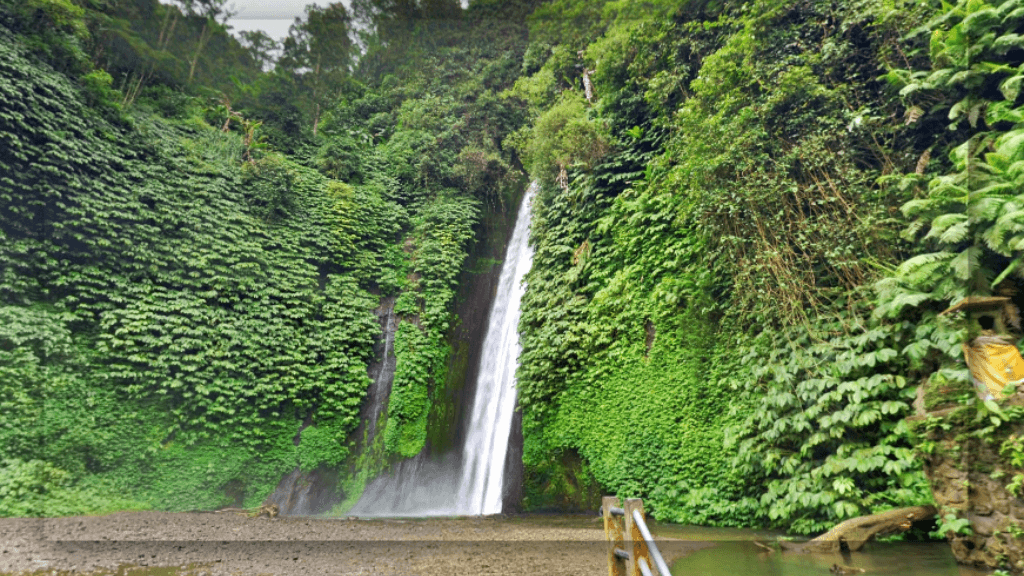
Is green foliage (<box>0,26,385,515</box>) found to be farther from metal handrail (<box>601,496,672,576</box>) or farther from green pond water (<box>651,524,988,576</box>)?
metal handrail (<box>601,496,672,576</box>)

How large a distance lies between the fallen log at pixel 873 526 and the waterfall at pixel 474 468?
4645 millimetres

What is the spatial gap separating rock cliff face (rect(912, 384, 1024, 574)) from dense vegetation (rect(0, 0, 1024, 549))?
0.17 meters

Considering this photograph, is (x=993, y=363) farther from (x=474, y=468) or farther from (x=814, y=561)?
(x=474, y=468)

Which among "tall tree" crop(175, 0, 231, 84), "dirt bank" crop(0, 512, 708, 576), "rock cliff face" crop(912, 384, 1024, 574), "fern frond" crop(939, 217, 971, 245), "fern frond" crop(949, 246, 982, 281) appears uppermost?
"tall tree" crop(175, 0, 231, 84)

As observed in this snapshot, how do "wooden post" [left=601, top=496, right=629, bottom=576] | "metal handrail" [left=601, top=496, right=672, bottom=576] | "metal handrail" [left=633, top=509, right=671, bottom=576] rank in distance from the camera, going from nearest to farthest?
"metal handrail" [left=633, top=509, right=671, bottom=576] → "metal handrail" [left=601, top=496, right=672, bottom=576] → "wooden post" [left=601, top=496, right=629, bottom=576]

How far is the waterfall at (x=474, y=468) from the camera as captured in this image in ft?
23.0

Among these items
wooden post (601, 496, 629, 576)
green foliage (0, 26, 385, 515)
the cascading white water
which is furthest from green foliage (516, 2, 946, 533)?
green foliage (0, 26, 385, 515)

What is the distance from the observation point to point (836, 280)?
13.4ft

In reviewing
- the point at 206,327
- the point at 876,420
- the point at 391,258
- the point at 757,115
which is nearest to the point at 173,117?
the point at 206,327

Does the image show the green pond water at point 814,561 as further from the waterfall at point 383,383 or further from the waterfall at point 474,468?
the waterfall at point 383,383

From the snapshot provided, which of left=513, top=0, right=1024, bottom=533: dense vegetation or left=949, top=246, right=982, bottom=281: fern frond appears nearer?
left=949, top=246, right=982, bottom=281: fern frond

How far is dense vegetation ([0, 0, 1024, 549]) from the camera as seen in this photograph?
3498 millimetres

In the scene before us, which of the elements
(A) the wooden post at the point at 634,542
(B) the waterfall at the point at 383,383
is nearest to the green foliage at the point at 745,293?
(A) the wooden post at the point at 634,542

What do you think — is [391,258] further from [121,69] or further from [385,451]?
[121,69]
